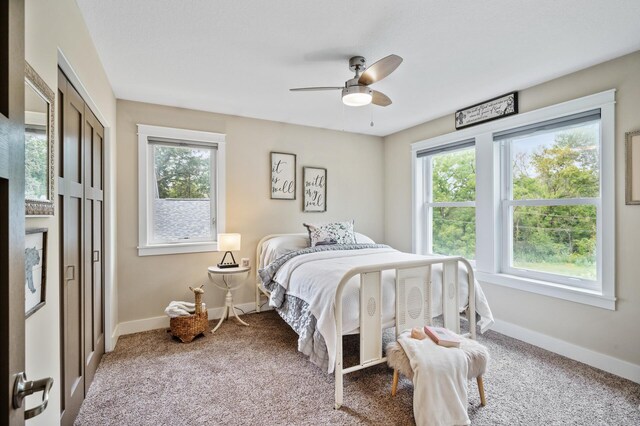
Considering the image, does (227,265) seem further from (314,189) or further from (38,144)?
(38,144)

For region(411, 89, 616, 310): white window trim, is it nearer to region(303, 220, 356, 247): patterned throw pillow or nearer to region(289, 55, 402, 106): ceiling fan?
region(303, 220, 356, 247): patterned throw pillow

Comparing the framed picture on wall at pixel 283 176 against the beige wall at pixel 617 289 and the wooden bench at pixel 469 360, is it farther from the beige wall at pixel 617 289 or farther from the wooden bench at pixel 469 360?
the beige wall at pixel 617 289

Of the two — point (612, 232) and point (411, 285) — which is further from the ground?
point (612, 232)

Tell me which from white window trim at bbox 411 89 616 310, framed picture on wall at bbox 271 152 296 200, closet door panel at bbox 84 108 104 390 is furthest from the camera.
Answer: framed picture on wall at bbox 271 152 296 200

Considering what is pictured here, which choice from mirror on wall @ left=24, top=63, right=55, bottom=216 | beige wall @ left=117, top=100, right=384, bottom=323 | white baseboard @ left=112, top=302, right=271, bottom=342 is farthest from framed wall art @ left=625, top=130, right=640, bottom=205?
white baseboard @ left=112, top=302, right=271, bottom=342

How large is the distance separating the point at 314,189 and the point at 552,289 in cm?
288

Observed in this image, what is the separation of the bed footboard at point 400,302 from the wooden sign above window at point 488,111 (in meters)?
1.78

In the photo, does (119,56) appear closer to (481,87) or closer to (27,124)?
(27,124)

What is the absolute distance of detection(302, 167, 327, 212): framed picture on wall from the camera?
13.9 feet

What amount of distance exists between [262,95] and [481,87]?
2176mm

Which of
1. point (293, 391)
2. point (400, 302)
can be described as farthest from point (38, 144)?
point (400, 302)

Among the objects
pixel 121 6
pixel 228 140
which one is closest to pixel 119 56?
pixel 121 6

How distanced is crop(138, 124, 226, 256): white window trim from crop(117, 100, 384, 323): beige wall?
0.06 m

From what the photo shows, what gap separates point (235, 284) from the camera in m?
3.73
